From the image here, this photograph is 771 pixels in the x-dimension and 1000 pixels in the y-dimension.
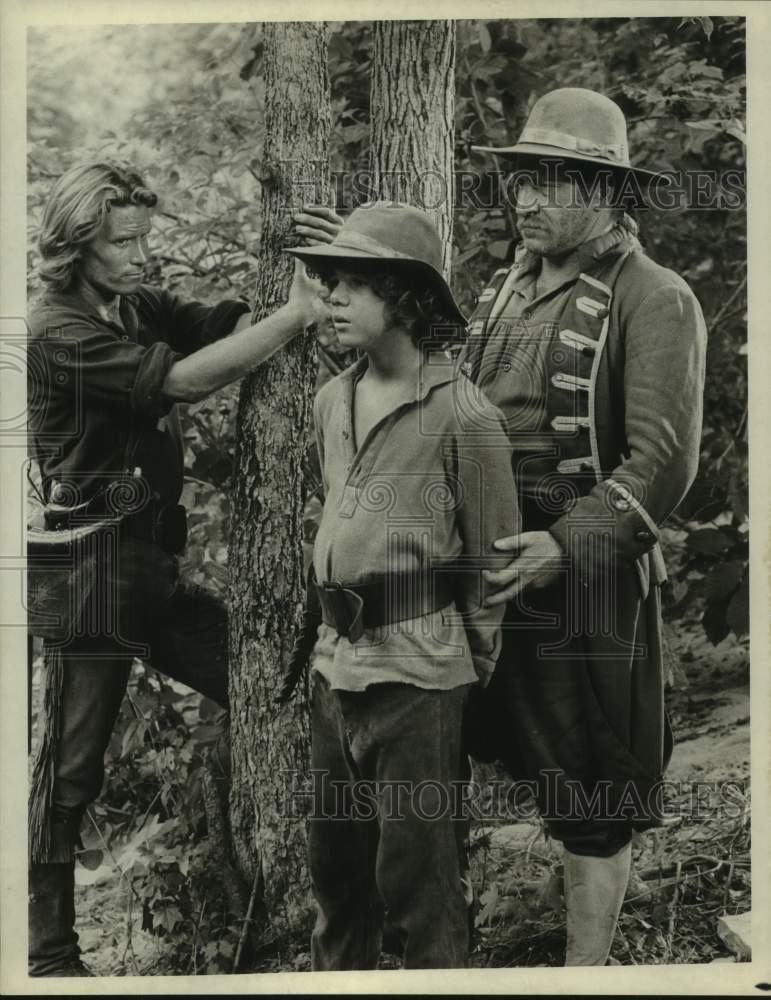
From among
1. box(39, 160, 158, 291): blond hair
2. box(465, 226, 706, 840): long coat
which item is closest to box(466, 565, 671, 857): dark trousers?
box(465, 226, 706, 840): long coat

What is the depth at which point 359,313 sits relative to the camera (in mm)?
5926

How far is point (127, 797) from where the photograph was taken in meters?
6.28

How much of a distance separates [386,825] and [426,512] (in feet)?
4.04

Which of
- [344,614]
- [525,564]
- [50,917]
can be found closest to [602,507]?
[525,564]

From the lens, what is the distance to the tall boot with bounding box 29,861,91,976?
6.28 m

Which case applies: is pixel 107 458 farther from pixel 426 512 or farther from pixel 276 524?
pixel 426 512

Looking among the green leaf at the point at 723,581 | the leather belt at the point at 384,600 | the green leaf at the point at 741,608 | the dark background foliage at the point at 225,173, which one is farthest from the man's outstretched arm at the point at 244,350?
the green leaf at the point at 741,608

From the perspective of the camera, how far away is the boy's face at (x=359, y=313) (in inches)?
233

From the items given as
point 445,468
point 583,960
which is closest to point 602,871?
point 583,960

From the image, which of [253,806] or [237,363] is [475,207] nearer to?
[237,363]

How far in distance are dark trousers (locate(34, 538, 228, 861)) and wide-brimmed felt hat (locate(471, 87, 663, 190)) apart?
86.1 inches

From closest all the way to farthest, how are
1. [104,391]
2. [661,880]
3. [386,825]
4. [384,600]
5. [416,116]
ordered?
[384,600] → [386,825] → [104,391] → [416,116] → [661,880]

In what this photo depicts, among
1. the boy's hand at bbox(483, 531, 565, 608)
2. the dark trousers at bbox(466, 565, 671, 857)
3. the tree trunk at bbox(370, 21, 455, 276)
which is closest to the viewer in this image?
the boy's hand at bbox(483, 531, 565, 608)

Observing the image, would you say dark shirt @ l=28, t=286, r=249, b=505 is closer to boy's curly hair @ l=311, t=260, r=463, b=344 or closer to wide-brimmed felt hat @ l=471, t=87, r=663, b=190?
boy's curly hair @ l=311, t=260, r=463, b=344
